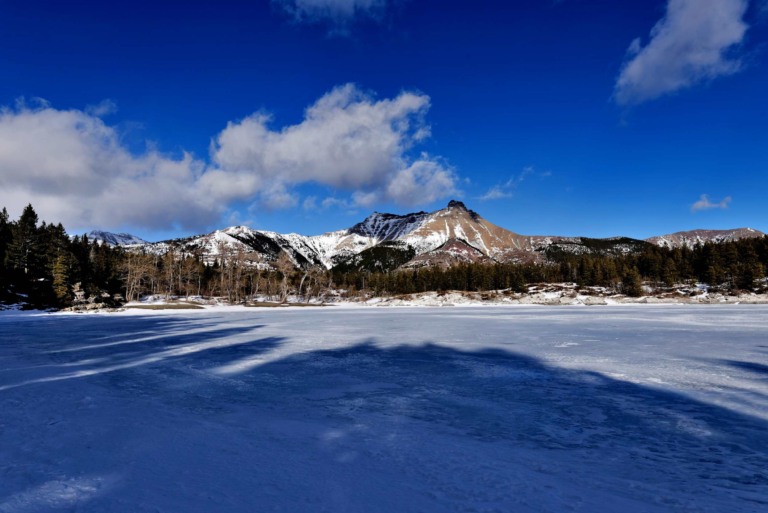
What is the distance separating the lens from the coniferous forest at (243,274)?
63719 millimetres

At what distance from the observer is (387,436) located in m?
6.71

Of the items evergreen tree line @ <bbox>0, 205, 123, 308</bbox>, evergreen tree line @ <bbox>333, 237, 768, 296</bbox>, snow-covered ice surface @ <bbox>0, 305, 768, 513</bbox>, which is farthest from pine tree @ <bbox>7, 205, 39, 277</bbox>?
evergreen tree line @ <bbox>333, 237, 768, 296</bbox>

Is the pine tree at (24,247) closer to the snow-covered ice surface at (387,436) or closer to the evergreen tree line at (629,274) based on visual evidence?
the snow-covered ice surface at (387,436)

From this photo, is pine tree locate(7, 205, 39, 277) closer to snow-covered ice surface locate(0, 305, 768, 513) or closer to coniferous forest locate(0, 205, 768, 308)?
coniferous forest locate(0, 205, 768, 308)

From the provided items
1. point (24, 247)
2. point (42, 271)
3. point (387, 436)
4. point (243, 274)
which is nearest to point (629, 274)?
point (243, 274)

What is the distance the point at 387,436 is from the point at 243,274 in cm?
12536

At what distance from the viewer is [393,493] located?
15.4ft

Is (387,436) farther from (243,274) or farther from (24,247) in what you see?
(243,274)

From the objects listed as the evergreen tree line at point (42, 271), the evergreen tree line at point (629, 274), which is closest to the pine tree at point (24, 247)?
the evergreen tree line at point (42, 271)

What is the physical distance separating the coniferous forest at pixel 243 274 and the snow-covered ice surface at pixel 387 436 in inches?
2457

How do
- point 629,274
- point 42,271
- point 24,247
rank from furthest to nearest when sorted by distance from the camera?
point 629,274 < point 24,247 < point 42,271

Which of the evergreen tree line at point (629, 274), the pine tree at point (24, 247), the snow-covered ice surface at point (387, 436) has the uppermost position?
the pine tree at point (24, 247)

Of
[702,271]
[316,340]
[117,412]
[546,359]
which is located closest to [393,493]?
[117,412]

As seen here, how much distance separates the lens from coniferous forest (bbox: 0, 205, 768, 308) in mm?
63719
